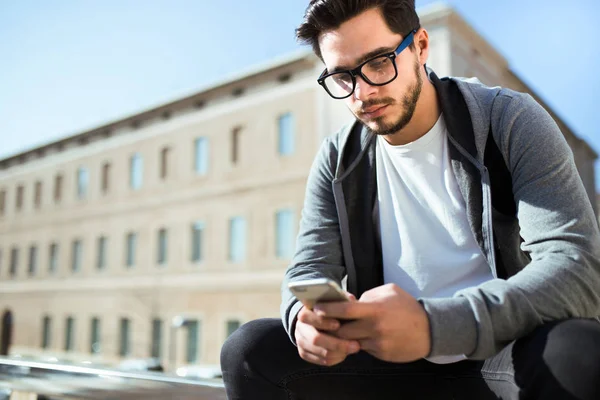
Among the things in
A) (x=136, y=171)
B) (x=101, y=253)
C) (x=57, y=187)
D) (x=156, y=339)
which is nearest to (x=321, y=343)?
(x=156, y=339)

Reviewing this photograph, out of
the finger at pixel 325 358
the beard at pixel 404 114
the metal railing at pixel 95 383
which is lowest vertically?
the metal railing at pixel 95 383

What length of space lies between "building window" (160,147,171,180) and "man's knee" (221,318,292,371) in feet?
63.5

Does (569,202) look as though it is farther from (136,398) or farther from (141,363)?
(141,363)

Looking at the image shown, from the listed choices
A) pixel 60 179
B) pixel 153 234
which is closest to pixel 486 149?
pixel 153 234

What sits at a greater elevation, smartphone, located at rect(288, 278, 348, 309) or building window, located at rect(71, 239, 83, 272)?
building window, located at rect(71, 239, 83, 272)

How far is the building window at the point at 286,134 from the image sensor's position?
16.7 meters

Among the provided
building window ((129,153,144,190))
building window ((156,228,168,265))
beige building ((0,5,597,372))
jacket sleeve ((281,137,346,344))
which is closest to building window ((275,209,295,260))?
beige building ((0,5,597,372))

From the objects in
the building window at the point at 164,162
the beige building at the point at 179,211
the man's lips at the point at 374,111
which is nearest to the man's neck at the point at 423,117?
the man's lips at the point at 374,111

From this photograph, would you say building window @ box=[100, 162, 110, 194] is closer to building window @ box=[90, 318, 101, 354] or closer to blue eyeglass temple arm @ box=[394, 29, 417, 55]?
building window @ box=[90, 318, 101, 354]

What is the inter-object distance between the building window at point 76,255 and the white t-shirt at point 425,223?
23450 mm

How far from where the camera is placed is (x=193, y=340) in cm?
1812

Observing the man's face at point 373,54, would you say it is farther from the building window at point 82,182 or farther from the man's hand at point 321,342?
the building window at point 82,182

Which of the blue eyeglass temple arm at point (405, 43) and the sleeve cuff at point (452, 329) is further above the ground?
the blue eyeglass temple arm at point (405, 43)

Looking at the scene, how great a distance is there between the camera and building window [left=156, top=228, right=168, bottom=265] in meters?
19.7
